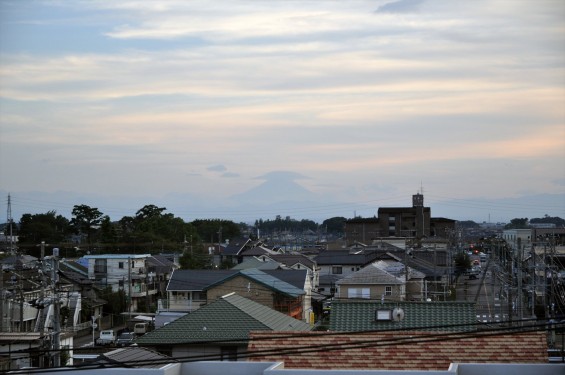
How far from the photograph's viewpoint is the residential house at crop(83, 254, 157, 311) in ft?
163

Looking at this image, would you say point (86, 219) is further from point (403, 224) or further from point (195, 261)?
point (403, 224)

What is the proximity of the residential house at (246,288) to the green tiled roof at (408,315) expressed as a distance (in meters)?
17.1

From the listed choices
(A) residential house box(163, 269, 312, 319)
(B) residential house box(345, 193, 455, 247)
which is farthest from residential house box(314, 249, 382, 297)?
(B) residential house box(345, 193, 455, 247)

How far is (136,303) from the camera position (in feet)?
162

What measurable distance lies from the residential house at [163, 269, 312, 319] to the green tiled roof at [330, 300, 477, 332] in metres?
17.1

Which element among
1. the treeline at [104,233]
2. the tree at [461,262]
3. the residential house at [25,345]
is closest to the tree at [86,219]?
the treeline at [104,233]

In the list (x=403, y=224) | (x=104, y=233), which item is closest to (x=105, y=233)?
(x=104, y=233)

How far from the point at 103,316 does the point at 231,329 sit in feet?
77.5

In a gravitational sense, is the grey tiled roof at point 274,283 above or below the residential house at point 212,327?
above

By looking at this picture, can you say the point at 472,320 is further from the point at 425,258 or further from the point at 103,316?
the point at 425,258

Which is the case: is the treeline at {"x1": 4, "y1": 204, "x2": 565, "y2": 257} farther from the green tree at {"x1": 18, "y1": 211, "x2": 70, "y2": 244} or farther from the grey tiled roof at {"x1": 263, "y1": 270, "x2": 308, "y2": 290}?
the grey tiled roof at {"x1": 263, "y1": 270, "x2": 308, "y2": 290}

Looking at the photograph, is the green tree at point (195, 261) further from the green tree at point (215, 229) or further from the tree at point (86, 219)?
the green tree at point (215, 229)

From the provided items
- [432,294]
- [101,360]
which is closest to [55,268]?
[101,360]

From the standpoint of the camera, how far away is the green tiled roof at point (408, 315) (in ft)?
55.5
